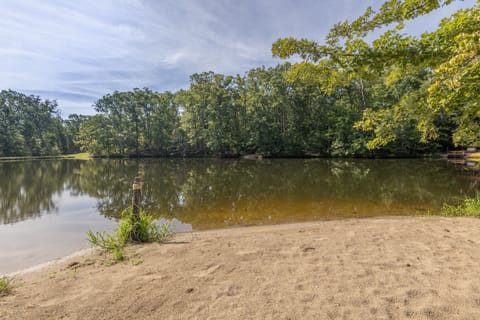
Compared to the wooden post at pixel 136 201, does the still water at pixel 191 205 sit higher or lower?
lower

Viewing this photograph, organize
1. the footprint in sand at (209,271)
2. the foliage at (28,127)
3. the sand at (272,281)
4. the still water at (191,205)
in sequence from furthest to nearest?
the foliage at (28,127) < the still water at (191,205) < the footprint in sand at (209,271) < the sand at (272,281)

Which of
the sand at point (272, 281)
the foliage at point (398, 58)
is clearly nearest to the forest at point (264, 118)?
the foliage at point (398, 58)

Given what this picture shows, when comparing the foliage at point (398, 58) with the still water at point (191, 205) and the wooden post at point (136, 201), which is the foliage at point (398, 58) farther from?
the wooden post at point (136, 201)

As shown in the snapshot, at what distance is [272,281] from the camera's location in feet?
8.95

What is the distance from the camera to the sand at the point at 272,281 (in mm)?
2211

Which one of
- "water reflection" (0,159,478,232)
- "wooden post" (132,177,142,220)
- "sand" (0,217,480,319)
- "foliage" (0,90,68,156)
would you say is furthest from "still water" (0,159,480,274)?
"foliage" (0,90,68,156)

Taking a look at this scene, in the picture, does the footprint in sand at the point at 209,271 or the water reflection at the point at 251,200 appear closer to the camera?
the footprint in sand at the point at 209,271

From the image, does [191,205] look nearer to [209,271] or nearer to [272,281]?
[209,271]

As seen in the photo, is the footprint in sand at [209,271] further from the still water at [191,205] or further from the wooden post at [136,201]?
the still water at [191,205]

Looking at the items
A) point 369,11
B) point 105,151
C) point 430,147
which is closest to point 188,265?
point 369,11

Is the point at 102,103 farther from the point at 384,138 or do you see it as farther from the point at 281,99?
the point at 384,138

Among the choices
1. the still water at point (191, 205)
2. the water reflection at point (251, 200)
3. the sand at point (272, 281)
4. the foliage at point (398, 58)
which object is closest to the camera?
the sand at point (272, 281)

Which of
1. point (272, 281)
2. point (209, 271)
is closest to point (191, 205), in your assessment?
point (209, 271)

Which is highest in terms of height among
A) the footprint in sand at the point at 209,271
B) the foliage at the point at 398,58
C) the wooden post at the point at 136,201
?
the foliage at the point at 398,58
